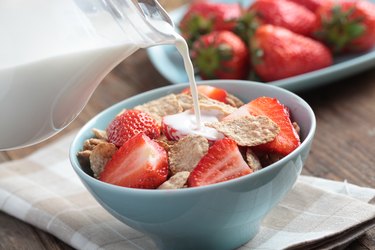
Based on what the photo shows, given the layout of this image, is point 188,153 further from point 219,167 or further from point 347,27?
point 347,27

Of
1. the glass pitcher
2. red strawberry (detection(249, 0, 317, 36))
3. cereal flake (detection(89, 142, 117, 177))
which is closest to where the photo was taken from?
the glass pitcher

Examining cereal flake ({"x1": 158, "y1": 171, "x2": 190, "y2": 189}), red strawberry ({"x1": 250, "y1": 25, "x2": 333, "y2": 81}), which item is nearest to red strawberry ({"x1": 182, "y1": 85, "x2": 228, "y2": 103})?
cereal flake ({"x1": 158, "y1": 171, "x2": 190, "y2": 189})

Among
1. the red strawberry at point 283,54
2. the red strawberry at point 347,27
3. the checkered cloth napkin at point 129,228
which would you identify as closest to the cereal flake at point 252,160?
the checkered cloth napkin at point 129,228

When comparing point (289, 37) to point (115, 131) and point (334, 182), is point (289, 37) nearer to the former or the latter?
point (334, 182)

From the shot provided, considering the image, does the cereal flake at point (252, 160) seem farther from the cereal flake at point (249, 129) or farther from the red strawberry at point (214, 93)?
the red strawberry at point (214, 93)

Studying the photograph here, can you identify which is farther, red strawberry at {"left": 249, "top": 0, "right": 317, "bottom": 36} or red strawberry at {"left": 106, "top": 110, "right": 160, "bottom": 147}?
red strawberry at {"left": 249, "top": 0, "right": 317, "bottom": 36}

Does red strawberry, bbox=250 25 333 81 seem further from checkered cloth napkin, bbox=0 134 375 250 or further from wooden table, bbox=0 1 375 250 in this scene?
checkered cloth napkin, bbox=0 134 375 250

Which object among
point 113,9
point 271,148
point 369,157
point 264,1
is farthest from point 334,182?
point 264,1
